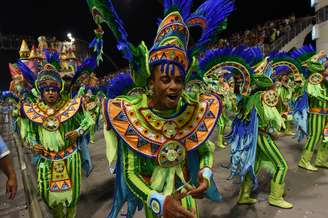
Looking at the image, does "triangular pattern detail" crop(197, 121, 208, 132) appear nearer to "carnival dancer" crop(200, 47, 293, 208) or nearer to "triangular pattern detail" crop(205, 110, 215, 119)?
"triangular pattern detail" crop(205, 110, 215, 119)

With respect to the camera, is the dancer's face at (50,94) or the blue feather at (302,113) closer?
the dancer's face at (50,94)

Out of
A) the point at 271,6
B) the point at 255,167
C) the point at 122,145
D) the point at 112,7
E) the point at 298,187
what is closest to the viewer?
the point at 112,7

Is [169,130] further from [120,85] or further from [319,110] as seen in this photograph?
[319,110]

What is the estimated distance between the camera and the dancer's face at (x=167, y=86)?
6.49 ft

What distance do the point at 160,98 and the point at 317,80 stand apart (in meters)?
4.50

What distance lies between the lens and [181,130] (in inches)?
84.4

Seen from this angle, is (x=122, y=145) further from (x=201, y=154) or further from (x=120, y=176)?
(x=201, y=154)

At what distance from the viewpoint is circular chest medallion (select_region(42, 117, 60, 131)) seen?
12.2 ft

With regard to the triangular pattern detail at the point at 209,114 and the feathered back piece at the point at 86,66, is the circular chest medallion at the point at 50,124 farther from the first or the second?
the triangular pattern detail at the point at 209,114

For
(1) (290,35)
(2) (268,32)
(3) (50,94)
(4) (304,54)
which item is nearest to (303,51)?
(4) (304,54)

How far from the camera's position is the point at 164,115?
2.13 meters

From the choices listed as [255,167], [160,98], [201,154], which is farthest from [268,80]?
[160,98]

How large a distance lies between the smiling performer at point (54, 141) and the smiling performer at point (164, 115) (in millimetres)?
1737

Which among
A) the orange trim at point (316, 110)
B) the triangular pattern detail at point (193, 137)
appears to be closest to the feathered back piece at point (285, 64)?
the orange trim at point (316, 110)
